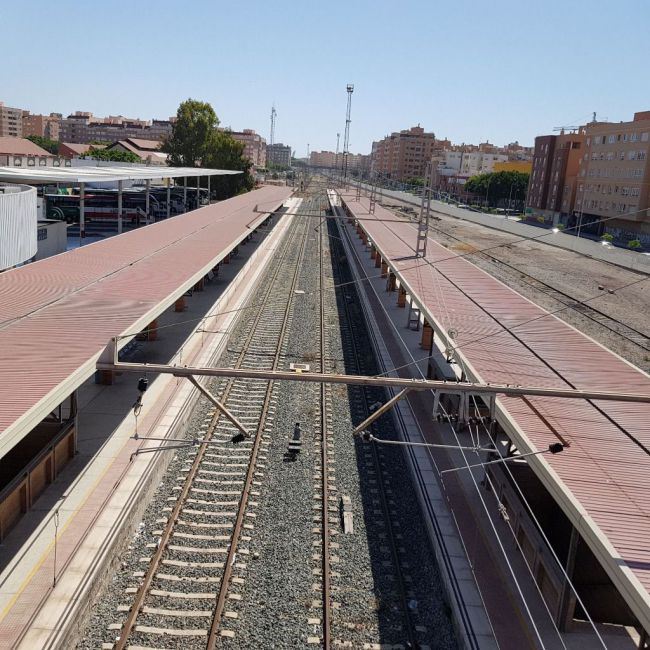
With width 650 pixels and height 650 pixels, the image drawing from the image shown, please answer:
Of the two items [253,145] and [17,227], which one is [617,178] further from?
[253,145]

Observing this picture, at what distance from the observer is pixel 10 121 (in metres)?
164

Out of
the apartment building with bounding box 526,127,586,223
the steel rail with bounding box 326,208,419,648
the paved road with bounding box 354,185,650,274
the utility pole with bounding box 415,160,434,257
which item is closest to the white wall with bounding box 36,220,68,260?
the utility pole with bounding box 415,160,434,257

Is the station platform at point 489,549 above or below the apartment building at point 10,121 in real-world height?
below

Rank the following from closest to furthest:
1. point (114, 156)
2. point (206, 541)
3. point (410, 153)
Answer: point (206, 541) < point (114, 156) < point (410, 153)

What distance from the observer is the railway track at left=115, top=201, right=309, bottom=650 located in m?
7.03

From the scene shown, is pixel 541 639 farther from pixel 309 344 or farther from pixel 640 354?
pixel 640 354

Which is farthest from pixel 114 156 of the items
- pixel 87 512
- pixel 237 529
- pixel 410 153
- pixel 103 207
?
pixel 410 153

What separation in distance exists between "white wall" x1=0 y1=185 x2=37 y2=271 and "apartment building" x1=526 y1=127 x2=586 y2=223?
5596 centimetres

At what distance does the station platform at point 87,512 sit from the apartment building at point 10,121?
168415 millimetres

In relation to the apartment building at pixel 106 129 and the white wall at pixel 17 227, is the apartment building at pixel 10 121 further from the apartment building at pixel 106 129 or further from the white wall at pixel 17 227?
the white wall at pixel 17 227

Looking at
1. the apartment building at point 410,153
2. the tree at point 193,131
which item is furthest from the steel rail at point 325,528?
the apartment building at point 410,153

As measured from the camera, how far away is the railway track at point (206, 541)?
277 inches

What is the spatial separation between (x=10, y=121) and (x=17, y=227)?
557ft

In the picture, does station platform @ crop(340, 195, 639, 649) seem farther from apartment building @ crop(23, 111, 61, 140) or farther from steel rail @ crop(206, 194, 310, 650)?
apartment building @ crop(23, 111, 61, 140)
